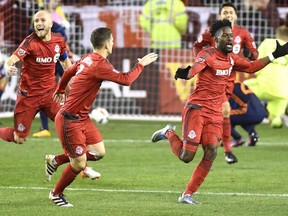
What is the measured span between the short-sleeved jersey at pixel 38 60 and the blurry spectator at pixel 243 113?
13.9 feet

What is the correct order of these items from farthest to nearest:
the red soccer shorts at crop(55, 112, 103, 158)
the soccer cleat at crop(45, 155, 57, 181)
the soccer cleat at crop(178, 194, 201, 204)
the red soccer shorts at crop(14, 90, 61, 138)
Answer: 1. the red soccer shorts at crop(14, 90, 61, 138)
2. the soccer cleat at crop(45, 155, 57, 181)
3. the soccer cleat at crop(178, 194, 201, 204)
4. the red soccer shorts at crop(55, 112, 103, 158)

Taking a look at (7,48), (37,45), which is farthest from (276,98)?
(37,45)

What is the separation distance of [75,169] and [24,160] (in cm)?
A: 423

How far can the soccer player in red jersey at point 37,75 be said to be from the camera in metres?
13.2

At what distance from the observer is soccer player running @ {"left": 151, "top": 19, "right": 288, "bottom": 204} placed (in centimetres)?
1116

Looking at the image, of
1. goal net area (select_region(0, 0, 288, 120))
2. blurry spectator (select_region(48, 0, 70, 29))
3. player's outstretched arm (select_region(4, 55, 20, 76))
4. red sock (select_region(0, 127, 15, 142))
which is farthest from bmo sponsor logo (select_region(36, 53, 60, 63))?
goal net area (select_region(0, 0, 288, 120))

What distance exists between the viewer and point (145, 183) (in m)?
12.6

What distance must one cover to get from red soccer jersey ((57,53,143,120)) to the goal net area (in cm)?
1026

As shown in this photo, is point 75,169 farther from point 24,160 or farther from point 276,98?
point 276,98

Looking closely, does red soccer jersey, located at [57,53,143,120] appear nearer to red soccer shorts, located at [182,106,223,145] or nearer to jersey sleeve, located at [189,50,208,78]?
jersey sleeve, located at [189,50,208,78]

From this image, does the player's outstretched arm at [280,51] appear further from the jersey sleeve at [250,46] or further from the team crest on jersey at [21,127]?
the team crest on jersey at [21,127]

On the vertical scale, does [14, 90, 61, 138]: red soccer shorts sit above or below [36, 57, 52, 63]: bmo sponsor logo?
below

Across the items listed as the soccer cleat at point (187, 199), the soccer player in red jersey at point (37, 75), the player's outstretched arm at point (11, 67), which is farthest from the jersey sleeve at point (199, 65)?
the soccer player in red jersey at point (37, 75)

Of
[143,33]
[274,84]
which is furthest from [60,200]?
[143,33]
